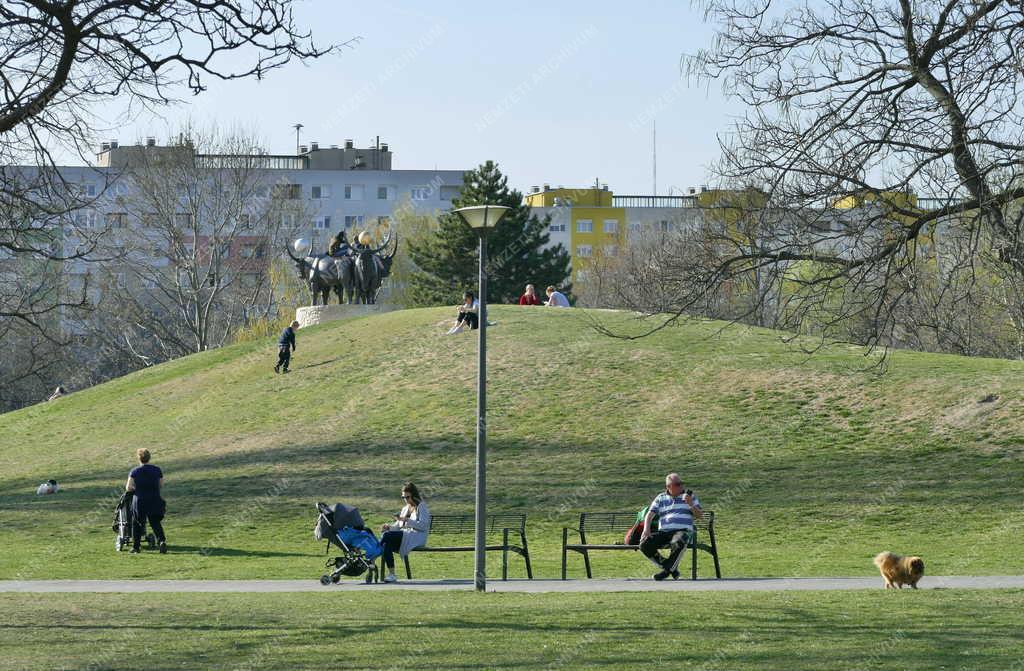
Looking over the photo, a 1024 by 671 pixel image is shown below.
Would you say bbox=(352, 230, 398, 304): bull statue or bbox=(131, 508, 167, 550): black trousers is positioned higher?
bbox=(352, 230, 398, 304): bull statue

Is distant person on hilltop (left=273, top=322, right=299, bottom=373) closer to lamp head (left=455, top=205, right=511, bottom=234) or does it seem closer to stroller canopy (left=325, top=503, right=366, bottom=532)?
stroller canopy (left=325, top=503, right=366, bottom=532)

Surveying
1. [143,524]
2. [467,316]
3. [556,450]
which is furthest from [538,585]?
[467,316]

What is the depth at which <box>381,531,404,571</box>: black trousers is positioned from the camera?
1888 centimetres

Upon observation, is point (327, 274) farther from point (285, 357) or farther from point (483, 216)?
point (483, 216)

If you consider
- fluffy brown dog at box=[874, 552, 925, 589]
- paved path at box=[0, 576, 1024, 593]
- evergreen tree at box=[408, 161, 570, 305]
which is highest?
evergreen tree at box=[408, 161, 570, 305]

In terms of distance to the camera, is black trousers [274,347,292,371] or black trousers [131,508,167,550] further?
black trousers [274,347,292,371]

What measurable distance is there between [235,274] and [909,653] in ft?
217

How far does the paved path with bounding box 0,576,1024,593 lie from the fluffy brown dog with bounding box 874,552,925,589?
32.1 inches

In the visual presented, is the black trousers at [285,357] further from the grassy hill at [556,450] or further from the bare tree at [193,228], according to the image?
the bare tree at [193,228]

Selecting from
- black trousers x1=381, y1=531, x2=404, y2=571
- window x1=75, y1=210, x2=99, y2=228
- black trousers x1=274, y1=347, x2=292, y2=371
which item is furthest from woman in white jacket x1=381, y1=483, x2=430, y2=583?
black trousers x1=274, y1=347, x2=292, y2=371

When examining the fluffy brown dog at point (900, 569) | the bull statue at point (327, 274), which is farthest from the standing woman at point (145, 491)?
the bull statue at point (327, 274)

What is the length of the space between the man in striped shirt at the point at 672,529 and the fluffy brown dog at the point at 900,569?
10.3ft

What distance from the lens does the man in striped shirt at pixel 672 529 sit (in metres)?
18.5

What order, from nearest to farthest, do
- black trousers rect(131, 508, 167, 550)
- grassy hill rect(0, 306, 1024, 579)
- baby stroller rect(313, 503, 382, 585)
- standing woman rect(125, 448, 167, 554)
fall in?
baby stroller rect(313, 503, 382, 585), standing woman rect(125, 448, 167, 554), black trousers rect(131, 508, 167, 550), grassy hill rect(0, 306, 1024, 579)
